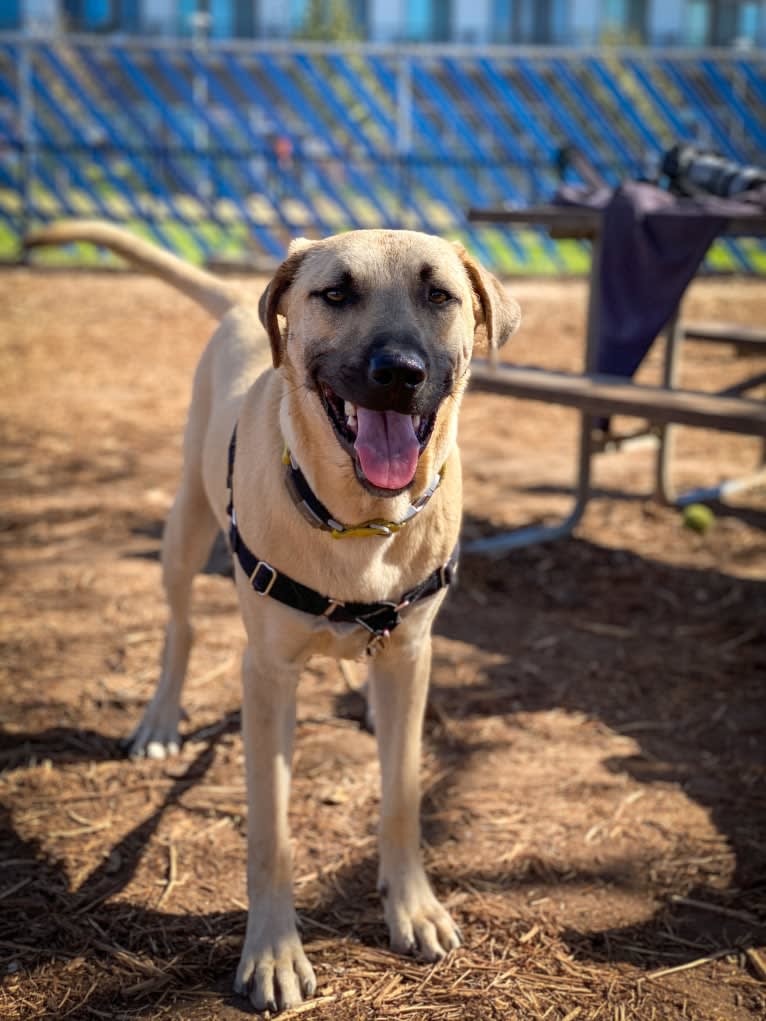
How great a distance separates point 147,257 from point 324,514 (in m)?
1.71

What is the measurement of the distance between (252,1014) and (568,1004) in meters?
0.71

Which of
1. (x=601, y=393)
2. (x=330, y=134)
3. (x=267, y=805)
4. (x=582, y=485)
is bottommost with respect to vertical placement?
(x=582, y=485)

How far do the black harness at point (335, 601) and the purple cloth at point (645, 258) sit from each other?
2856 mm

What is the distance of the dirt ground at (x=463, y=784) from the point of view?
263 cm

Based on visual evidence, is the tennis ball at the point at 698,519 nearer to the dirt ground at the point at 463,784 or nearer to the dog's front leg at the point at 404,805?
the dirt ground at the point at 463,784

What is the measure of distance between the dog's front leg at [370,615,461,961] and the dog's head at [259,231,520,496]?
1.81 feet

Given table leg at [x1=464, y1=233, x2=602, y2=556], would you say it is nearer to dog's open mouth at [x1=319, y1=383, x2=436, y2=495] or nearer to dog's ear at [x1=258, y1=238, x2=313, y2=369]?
dog's ear at [x1=258, y1=238, x2=313, y2=369]

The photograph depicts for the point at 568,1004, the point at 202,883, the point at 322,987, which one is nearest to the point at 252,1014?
the point at 322,987

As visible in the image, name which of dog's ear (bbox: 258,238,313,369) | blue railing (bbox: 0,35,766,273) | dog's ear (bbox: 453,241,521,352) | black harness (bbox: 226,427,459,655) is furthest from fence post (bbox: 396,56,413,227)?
black harness (bbox: 226,427,459,655)

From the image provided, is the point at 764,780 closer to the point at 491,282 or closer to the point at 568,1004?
the point at 568,1004

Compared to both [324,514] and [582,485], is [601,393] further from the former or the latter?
[324,514]

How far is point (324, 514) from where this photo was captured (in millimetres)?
2562

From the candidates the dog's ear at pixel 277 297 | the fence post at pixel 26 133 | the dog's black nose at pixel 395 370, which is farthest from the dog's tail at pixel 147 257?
the fence post at pixel 26 133

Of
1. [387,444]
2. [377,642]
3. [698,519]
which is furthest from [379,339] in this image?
[698,519]
